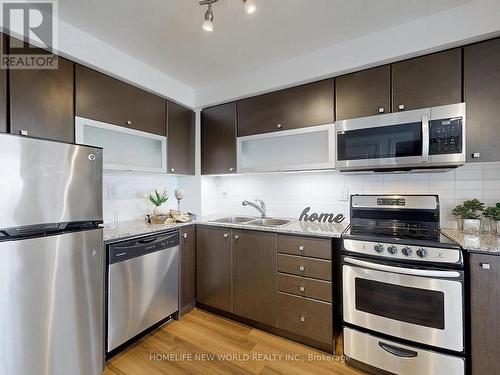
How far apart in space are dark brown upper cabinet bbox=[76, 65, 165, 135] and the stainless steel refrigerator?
561 mm

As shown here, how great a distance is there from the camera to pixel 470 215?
1.77m

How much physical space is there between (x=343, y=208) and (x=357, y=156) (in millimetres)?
622

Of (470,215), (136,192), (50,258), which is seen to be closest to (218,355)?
(50,258)

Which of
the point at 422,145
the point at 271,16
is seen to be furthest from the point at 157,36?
the point at 422,145

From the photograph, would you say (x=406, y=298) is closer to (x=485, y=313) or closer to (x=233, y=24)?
(x=485, y=313)

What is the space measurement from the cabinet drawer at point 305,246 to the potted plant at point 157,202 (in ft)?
4.06

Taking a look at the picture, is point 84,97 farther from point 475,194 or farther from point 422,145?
point 475,194

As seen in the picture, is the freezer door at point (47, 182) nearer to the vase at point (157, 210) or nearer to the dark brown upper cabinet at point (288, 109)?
the vase at point (157, 210)

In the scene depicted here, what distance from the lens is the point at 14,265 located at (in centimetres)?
120

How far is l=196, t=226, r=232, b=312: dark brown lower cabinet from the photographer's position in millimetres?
2338

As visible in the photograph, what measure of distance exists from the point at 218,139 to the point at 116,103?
1066 millimetres

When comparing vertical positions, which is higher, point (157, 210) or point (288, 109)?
point (288, 109)
